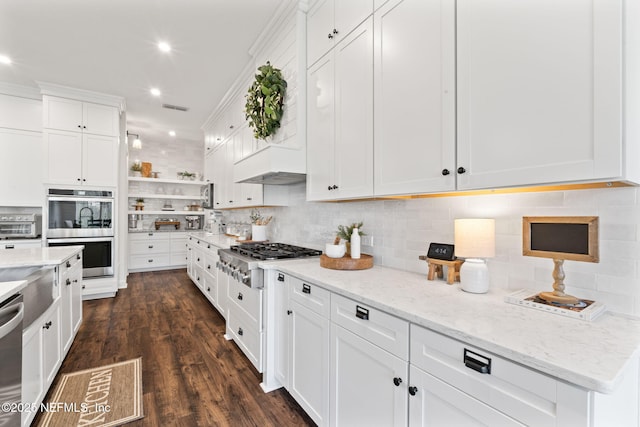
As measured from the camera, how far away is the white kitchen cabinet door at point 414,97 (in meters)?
1.38

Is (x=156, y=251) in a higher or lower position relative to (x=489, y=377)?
lower

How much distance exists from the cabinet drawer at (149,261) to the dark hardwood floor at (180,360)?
1.99 meters

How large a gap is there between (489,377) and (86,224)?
5.17 metres

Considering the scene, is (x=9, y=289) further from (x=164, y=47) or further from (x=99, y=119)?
(x=99, y=119)

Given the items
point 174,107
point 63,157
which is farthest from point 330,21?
point 63,157

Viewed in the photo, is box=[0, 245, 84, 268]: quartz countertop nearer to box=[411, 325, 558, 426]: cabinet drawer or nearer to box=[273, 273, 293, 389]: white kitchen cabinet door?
box=[273, 273, 293, 389]: white kitchen cabinet door

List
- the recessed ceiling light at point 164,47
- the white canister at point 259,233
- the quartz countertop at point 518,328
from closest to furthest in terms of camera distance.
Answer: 1. the quartz countertop at point 518,328
2. the recessed ceiling light at point 164,47
3. the white canister at point 259,233

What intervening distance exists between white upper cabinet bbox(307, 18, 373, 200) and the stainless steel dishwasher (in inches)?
72.0

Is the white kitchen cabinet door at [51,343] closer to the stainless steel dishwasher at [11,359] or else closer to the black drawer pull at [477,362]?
the stainless steel dishwasher at [11,359]

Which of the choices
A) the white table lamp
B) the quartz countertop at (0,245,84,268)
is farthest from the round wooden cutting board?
the quartz countertop at (0,245,84,268)

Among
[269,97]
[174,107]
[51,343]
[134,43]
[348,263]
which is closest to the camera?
[348,263]

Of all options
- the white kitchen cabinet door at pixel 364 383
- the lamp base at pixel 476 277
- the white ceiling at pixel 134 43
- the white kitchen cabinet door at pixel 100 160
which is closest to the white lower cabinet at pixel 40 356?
the white kitchen cabinet door at pixel 364 383

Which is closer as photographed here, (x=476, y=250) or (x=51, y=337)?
(x=476, y=250)

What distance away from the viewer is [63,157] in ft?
13.9
